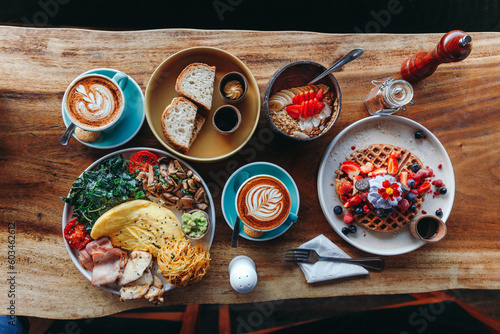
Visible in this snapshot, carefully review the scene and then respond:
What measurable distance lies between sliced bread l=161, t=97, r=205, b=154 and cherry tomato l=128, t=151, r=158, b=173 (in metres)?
0.18

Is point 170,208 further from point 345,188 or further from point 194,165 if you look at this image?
point 345,188

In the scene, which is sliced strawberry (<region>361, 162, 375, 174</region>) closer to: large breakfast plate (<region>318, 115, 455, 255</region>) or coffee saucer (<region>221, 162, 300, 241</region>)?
large breakfast plate (<region>318, 115, 455, 255</region>)

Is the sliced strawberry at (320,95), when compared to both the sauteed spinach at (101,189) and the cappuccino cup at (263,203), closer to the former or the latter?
the cappuccino cup at (263,203)

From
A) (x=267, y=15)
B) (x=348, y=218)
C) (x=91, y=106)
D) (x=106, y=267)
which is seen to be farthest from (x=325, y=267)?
(x=267, y=15)

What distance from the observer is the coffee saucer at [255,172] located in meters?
2.08

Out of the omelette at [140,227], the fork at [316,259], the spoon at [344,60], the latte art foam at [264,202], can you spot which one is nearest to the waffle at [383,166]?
the fork at [316,259]

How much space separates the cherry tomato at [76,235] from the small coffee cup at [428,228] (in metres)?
2.28

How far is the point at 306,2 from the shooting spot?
278cm

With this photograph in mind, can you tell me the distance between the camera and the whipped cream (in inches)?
78.5

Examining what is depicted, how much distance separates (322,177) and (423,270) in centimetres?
108

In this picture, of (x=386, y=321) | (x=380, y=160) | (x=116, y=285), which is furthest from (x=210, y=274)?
(x=386, y=321)

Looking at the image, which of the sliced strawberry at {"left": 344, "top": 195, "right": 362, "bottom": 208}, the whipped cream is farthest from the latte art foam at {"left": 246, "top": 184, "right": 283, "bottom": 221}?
the whipped cream

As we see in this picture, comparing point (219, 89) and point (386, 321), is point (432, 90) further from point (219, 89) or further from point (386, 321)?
point (386, 321)

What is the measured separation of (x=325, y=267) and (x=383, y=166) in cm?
85
